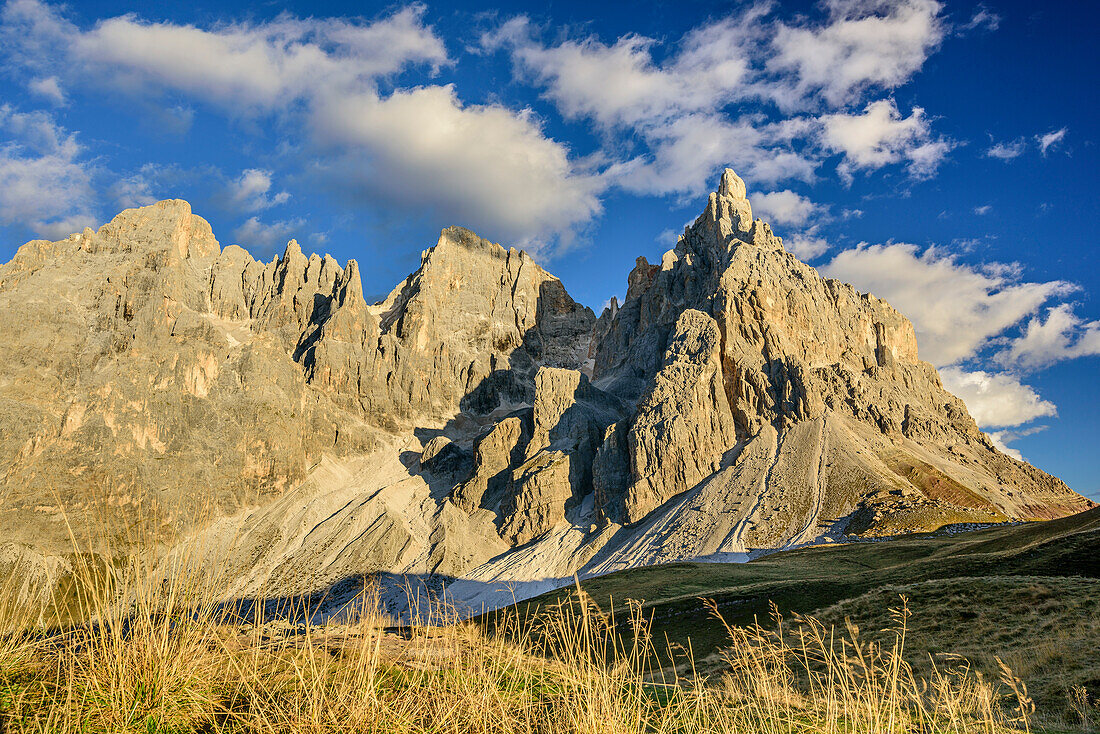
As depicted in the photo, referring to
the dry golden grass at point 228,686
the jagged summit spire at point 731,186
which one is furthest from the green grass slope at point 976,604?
the jagged summit spire at point 731,186

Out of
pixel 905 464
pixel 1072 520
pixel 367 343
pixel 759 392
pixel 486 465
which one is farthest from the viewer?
pixel 367 343

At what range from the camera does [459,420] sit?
15575 centimetres

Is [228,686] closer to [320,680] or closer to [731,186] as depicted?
[320,680]

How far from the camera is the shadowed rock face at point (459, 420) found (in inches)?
3632

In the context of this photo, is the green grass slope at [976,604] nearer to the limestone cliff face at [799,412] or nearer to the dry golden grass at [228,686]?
the dry golden grass at [228,686]

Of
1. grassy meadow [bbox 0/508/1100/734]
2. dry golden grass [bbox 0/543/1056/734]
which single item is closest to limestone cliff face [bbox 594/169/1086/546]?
grassy meadow [bbox 0/508/1100/734]

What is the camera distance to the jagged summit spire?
14725 centimetres

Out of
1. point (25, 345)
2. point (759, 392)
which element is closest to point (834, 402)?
point (759, 392)

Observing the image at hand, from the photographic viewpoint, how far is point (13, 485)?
99938 mm

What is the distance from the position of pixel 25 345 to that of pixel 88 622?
148m

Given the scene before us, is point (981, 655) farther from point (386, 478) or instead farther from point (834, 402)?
point (386, 478)

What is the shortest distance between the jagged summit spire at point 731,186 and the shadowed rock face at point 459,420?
1.19m

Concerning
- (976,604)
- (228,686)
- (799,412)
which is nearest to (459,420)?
(799,412)

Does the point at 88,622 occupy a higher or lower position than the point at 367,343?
lower
